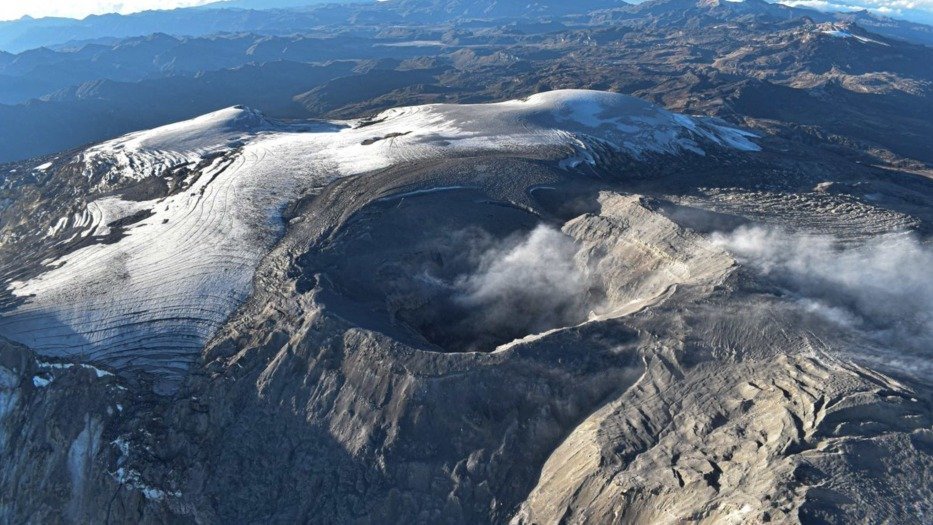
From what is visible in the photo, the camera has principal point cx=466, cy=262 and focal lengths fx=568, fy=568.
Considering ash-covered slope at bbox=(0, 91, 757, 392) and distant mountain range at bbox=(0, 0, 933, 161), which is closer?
ash-covered slope at bbox=(0, 91, 757, 392)

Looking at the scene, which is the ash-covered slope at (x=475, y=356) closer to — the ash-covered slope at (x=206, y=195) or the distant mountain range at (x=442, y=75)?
the ash-covered slope at (x=206, y=195)

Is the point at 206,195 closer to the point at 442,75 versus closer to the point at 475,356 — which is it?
the point at 475,356

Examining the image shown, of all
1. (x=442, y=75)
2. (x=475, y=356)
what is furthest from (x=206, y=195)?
(x=442, y=75)

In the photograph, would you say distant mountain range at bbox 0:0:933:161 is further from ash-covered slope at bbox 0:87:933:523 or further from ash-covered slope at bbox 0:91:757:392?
ash-covered slope at bbox 0:87:933:523

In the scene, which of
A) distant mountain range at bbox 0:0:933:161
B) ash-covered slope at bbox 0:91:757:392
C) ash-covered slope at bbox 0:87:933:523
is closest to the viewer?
ash-covered slope at bbox 0:87:933:523

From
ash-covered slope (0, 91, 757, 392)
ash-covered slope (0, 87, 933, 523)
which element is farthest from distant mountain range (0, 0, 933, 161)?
ash-covered slope (0, 87, 933, 523)

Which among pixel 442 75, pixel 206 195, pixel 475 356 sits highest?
pixel 206 195

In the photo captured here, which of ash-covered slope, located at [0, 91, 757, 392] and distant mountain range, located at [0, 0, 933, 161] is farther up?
ash-covered slope, located at [0, 91, 757, 392]

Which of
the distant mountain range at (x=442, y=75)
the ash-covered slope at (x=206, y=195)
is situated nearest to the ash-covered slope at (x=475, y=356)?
the ash-covered slope at (x=206, y=195)

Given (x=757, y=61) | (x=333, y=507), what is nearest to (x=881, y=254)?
(x=333, y=507)
